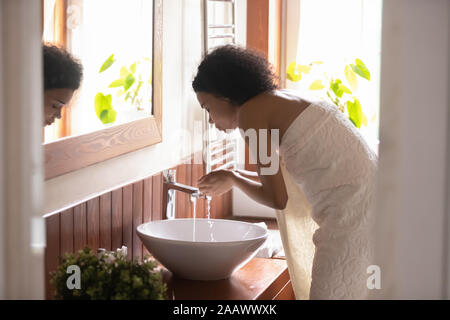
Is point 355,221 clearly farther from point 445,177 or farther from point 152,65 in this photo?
point 152,65

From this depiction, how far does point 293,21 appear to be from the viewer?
13.8 feet

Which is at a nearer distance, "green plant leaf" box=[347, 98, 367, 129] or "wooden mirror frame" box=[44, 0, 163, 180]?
"wooden mirror frame" box=[44, 0, 163, 180]

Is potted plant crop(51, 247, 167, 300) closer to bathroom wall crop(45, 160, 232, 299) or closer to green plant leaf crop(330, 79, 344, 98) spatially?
bathroom wall crop(45, 160, 232, 299)

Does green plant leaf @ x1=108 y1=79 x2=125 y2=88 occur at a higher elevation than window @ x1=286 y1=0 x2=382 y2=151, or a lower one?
lower

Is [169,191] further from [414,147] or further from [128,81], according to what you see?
[414,147]

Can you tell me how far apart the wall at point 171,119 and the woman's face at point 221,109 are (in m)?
0.32

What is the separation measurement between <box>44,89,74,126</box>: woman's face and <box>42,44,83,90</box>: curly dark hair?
14 millimetres

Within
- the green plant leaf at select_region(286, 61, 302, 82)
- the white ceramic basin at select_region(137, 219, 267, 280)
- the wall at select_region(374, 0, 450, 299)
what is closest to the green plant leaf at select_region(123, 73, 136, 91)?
the white ceramic basin at select_region(137, 219, 267, 280)

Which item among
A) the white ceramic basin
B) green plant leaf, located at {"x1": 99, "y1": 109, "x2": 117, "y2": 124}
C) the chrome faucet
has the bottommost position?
the white ceramic basin

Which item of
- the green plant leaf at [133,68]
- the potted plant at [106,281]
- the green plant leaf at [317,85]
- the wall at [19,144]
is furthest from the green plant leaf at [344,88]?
Result: the wall at [19,144]

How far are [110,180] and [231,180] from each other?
416 mm

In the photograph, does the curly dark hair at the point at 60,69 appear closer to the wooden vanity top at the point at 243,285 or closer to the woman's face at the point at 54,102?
the woman's face at the point at 54,102

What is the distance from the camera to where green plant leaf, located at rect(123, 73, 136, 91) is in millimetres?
2520

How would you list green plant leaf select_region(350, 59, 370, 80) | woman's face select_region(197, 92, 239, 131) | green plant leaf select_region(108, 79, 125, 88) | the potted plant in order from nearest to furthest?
the potted plant
green plant leaf select_region(108, 79, 125, 88)
woman's face select_region(197, 92, 239, 131)
green plant leaf select_region(350, 59, 370, 80)
